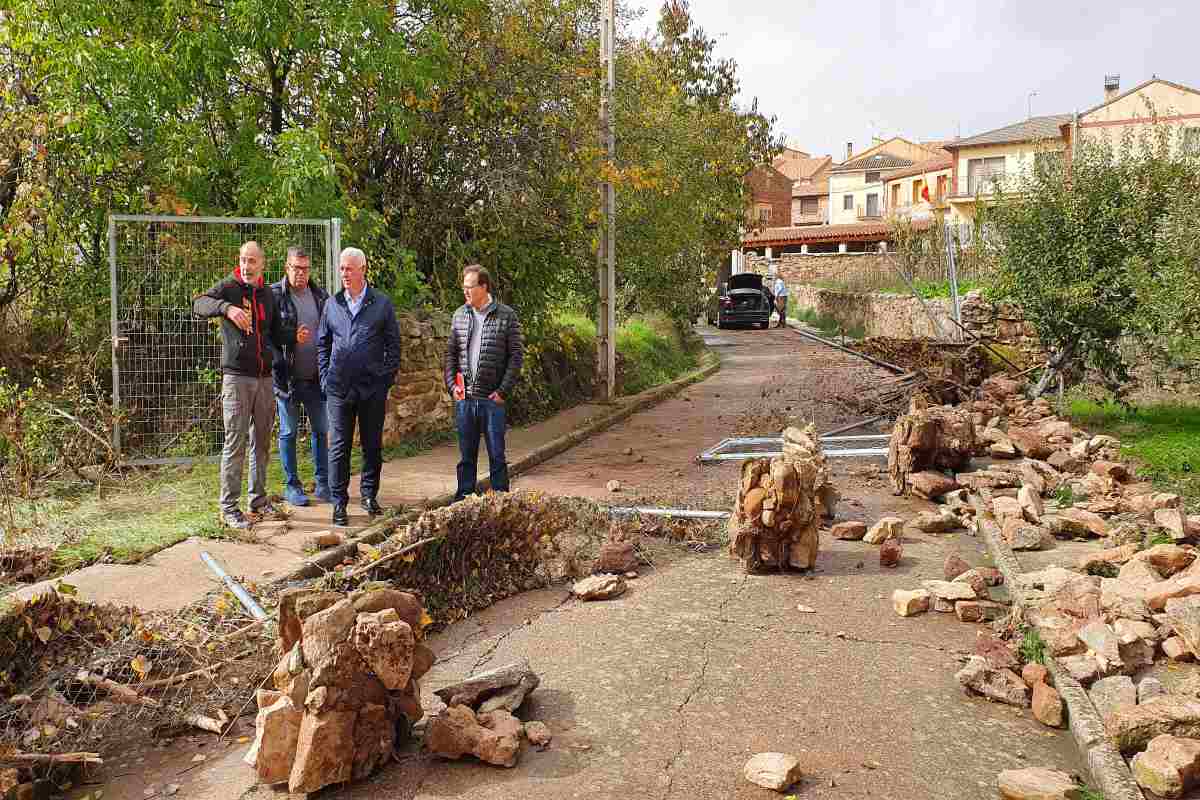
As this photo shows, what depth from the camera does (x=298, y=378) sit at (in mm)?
8344

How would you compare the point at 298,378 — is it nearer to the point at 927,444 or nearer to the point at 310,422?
the point at 310,422

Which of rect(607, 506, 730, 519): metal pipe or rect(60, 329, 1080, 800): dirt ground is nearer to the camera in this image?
rect(60, 329, 1080, 800): dirt ground

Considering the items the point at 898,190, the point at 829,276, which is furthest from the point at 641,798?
the point at 898,190

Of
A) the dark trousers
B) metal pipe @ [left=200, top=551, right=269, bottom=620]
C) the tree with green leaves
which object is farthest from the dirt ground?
the tree with green leaves

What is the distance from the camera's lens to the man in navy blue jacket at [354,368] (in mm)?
7676

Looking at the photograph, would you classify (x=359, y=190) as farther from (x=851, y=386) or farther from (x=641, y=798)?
(x=641, y=798)

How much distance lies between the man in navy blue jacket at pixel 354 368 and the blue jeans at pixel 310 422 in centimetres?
57

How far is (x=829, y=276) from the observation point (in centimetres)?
5006

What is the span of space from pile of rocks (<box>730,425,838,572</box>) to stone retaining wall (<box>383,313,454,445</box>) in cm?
511

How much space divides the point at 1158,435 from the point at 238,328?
9.94 meters

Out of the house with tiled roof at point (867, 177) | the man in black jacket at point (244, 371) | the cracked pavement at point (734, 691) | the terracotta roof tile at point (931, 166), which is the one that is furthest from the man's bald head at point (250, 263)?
the house with tiled roof at point (867, 177)

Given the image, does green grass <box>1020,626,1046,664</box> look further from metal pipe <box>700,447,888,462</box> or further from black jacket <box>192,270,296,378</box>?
metal pipe <box>700,447,888,462</box>

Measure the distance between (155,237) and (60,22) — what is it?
2171mm

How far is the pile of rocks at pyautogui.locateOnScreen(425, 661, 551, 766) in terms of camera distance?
160 inches
